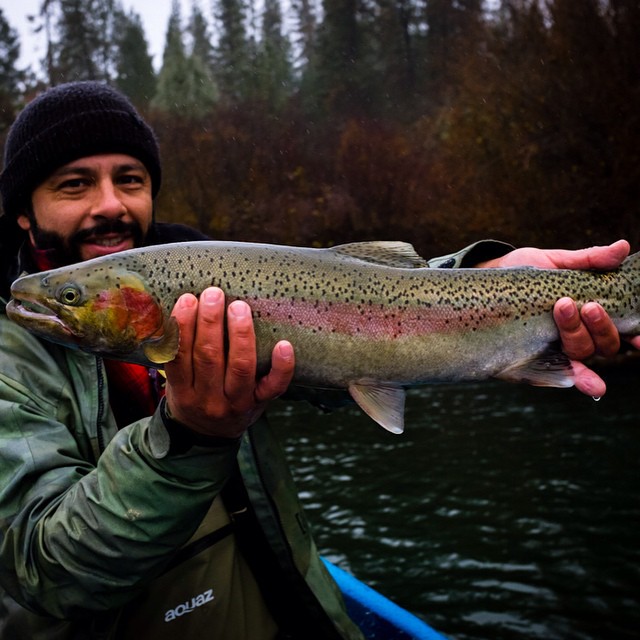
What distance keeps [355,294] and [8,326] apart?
1.04 meters

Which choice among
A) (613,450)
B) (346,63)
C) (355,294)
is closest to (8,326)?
(355,294)

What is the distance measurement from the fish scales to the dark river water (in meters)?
3.30

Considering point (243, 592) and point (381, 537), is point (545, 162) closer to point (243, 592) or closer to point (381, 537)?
point (381, 537)

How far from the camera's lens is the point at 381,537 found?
6.18 m

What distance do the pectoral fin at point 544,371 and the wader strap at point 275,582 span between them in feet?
3.10

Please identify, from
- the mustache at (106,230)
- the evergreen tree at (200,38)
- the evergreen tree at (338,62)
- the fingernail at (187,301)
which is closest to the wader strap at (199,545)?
the fingernail at (187,301)

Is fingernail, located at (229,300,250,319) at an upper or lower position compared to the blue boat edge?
upper

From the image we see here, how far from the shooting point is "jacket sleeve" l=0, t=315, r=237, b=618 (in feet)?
5.34

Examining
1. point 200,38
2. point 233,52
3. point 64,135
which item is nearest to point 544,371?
point 64,135

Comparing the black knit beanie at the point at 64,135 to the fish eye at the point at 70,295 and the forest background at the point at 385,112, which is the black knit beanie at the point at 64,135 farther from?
the forest background at the point at 385,112

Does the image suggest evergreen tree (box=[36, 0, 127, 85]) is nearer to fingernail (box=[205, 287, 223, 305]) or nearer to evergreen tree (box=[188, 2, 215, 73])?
evergreen tree (box=[188, 2, 215, 73])

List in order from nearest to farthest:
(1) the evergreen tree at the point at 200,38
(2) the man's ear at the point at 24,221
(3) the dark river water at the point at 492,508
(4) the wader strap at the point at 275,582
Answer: (4) the wader strap at the point at 275,582, (2) the man's ear at the point at 24,221, (3) the dark river water at the point at 492,508, (1) the evergreen tree at the point at 200,38

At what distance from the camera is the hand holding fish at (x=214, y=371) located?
67.8 inches

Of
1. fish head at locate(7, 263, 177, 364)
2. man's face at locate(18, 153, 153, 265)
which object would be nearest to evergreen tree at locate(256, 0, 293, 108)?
man's face at locate(18, 153, 153, 265)
